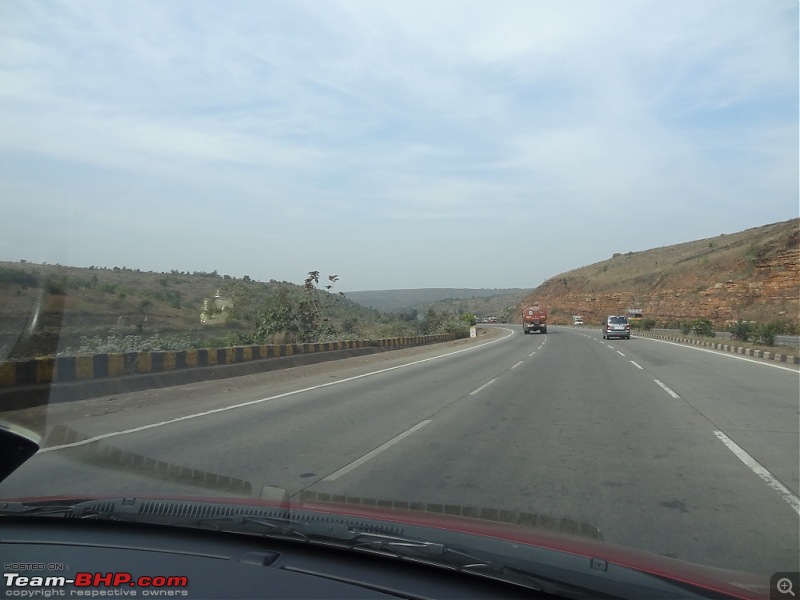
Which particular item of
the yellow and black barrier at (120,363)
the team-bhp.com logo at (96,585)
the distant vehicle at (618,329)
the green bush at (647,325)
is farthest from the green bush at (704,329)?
the team-bhp.com logo at (96,585)

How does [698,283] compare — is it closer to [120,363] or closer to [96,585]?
[120,363]

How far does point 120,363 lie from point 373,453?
8932 mm

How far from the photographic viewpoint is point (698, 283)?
78500 millimetres

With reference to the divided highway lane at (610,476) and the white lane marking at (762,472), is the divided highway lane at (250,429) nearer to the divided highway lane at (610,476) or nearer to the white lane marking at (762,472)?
the divided highway lane at (610,476)

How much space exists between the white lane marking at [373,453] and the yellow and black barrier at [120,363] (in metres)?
7.35

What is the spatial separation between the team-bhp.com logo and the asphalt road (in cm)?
242

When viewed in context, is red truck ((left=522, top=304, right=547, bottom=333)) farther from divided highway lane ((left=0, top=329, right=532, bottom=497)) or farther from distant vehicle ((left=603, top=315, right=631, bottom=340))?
divided highway lane ((left=0, top=329, right=532, bottom=497))

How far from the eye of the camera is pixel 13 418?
1166cm

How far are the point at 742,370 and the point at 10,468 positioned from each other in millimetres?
20943

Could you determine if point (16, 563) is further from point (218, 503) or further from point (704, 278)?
point (704, 278)

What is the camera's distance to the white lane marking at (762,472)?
652cm

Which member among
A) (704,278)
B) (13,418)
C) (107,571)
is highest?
(704,278)

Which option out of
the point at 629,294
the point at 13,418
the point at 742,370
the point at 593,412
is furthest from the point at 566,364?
the point at 629,294

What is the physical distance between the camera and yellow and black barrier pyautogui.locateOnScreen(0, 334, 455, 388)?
42.2 feet
